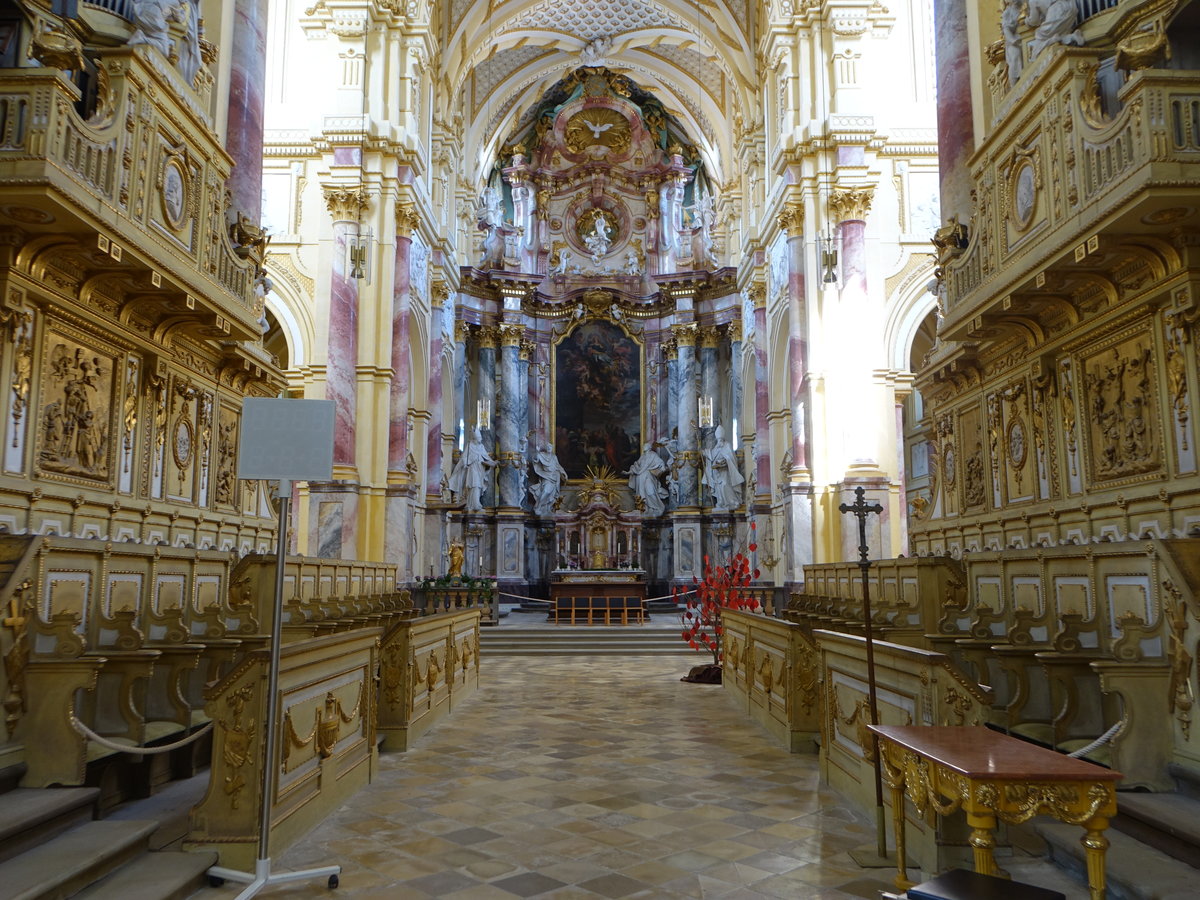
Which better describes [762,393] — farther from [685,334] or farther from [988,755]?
[988,755]

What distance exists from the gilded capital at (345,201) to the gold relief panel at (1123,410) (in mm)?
13002

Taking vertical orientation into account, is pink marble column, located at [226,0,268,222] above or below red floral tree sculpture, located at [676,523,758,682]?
above

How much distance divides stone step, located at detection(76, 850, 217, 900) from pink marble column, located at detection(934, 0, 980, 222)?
31.1 feet

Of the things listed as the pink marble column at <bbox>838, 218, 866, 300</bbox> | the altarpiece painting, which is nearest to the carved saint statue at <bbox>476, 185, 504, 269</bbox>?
the altarpiece painting

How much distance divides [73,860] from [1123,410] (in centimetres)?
743

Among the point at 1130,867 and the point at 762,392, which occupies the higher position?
the point at 762,392

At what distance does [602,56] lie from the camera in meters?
27.4

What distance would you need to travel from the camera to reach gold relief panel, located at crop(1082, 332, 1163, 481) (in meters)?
6.84

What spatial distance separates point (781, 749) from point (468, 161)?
76.0 ft

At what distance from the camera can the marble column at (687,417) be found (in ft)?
90.9

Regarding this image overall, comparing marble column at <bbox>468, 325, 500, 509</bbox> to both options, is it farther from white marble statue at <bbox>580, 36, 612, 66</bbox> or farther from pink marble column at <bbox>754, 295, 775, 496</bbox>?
Result: pink marble column at <bbox>754, 295, 775, 496</bbox>

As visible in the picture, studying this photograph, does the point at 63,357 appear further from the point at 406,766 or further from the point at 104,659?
the point at 406,766

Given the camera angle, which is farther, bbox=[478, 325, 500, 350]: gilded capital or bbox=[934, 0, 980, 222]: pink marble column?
bbox=[478, 325, 500, 350]: gilded capital

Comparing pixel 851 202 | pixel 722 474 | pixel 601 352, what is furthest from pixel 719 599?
pixel 601 352
